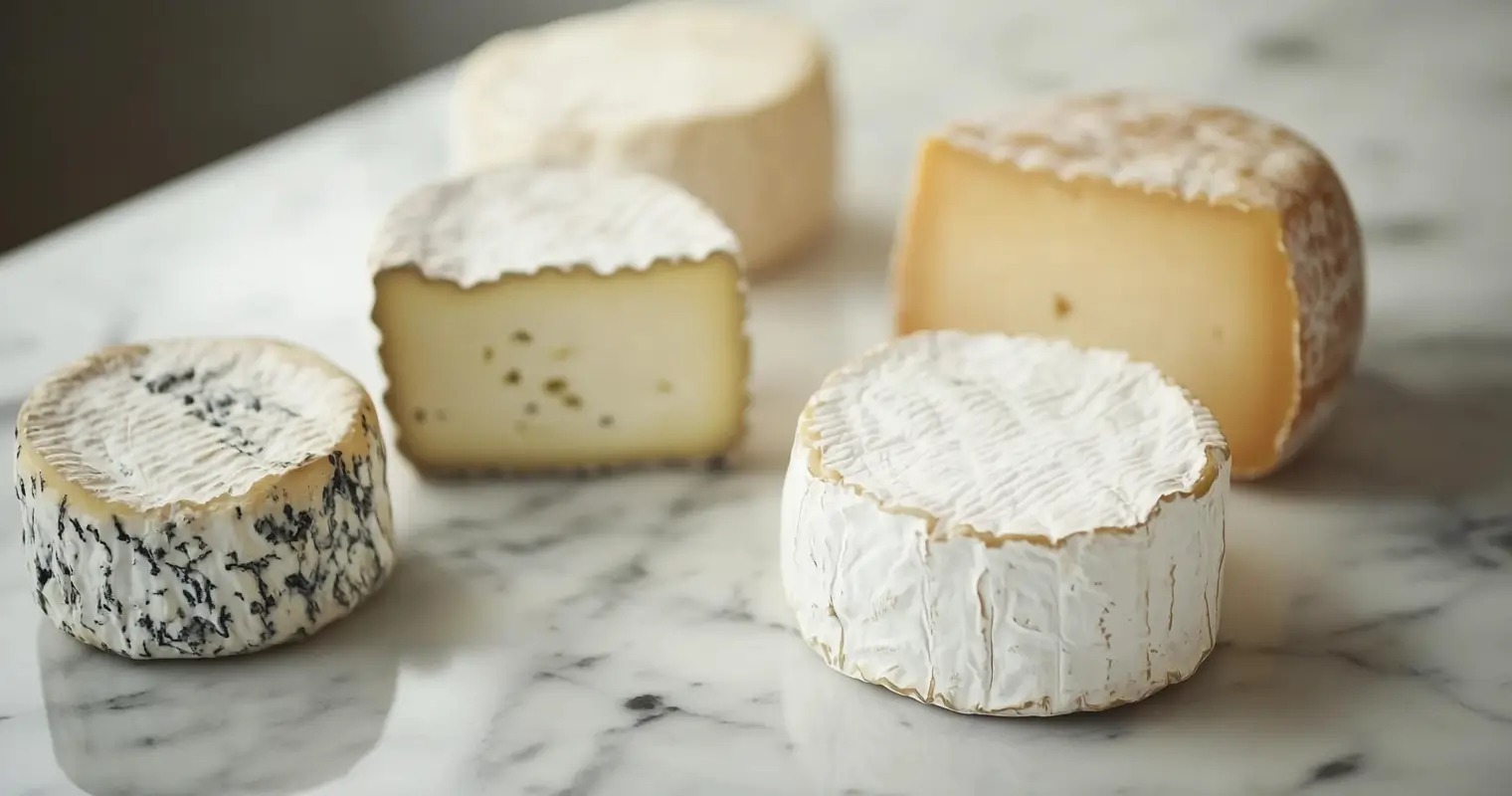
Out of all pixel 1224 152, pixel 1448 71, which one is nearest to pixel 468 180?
pixel 1224 152

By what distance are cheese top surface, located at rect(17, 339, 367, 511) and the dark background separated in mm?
1600

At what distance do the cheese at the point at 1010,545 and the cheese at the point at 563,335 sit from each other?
25 centimetres

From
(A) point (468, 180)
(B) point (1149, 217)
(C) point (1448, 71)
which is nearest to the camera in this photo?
(B) point (1149, 217)

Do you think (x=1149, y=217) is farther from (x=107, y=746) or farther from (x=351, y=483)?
(x=107, y=746)

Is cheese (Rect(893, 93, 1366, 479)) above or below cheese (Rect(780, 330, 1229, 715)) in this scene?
above

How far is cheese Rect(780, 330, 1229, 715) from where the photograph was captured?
1384mm

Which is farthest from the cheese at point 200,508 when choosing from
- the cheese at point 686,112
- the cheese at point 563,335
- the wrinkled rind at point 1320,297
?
the wrinkled rind at point 1320,297

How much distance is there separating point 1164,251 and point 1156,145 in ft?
0.46

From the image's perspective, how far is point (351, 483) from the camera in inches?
60.8

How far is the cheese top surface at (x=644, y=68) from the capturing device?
2152mm

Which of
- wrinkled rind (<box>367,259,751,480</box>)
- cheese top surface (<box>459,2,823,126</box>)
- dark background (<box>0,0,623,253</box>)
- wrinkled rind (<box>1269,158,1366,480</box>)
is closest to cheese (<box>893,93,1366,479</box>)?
wrinkled rind (<box>1269,158,1366,480</box>)

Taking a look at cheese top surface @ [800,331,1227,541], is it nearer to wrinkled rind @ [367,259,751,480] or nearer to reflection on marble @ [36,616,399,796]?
wrinkled rind @ [367,259,751,480]

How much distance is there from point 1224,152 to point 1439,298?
521mm

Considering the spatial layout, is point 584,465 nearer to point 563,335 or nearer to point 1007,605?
point 563,335
